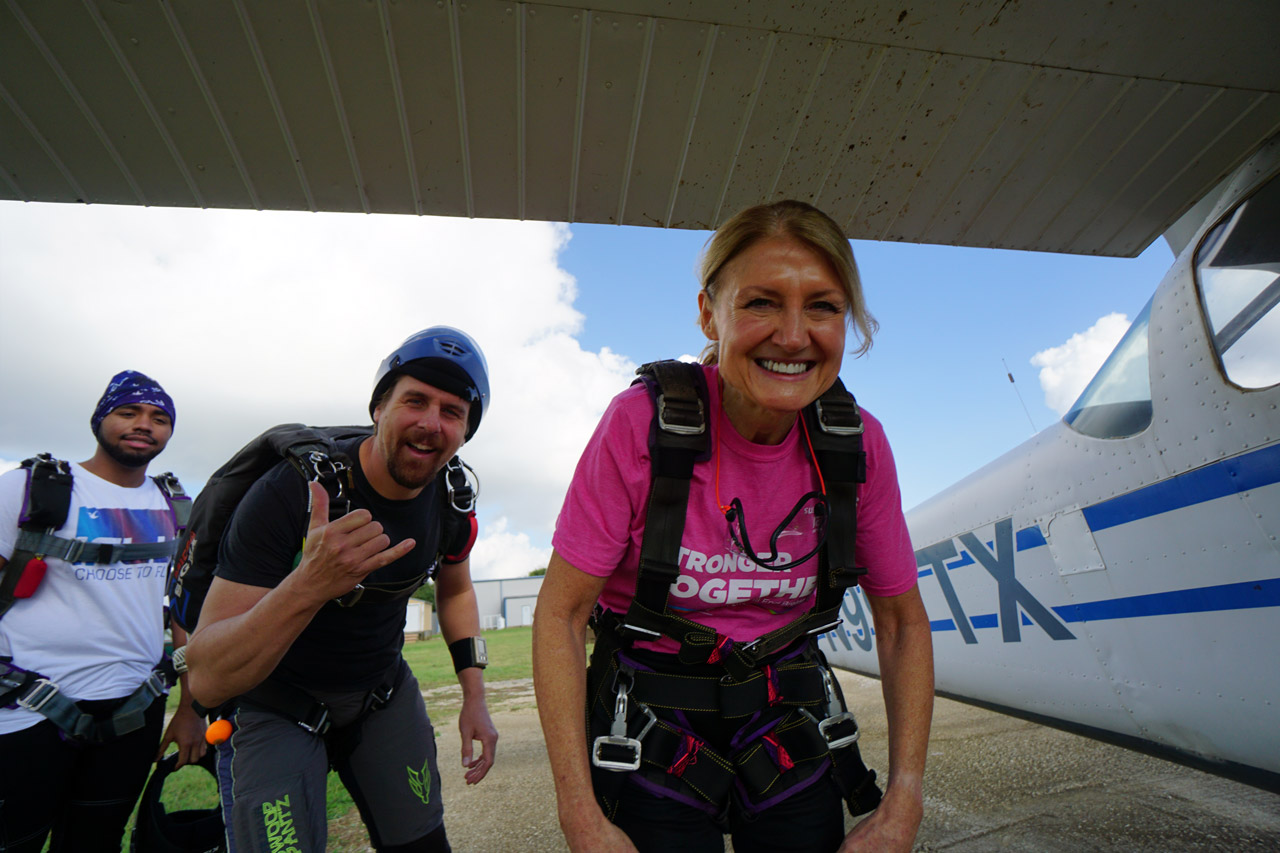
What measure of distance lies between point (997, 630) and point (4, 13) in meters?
4.97

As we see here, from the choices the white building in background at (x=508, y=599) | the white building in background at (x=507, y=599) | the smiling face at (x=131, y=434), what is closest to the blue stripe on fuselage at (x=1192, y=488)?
the smiling face at (x=131, y=434)

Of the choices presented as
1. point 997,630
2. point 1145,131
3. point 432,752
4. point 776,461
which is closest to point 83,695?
point 432,752

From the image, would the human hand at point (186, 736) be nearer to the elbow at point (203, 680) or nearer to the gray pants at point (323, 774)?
the gray pants at point (323, 774)

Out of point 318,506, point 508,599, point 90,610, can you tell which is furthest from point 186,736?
point 508,599

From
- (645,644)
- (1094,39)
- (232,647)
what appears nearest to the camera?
(645,644)

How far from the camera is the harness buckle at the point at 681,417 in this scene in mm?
1505

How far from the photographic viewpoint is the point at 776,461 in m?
1.69

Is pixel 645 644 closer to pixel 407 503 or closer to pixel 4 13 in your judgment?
pixel 407 503

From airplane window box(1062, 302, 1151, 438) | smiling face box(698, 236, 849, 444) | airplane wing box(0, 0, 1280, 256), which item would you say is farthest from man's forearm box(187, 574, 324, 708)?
airplane window box(1062, 302, 1151, 438)

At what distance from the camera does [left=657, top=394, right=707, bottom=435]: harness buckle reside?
1.50 m

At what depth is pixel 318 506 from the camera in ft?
6.75

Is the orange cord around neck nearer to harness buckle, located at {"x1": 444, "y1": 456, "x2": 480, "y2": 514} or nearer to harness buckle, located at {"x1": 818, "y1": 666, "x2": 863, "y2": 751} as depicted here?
harness buckle, located at {"x1": 818, "y1": 666, "x2": 863, "y2": 751}

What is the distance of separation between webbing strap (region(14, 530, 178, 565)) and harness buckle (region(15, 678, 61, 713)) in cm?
56

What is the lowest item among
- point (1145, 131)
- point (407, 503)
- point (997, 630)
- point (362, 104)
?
point (997, 630)
